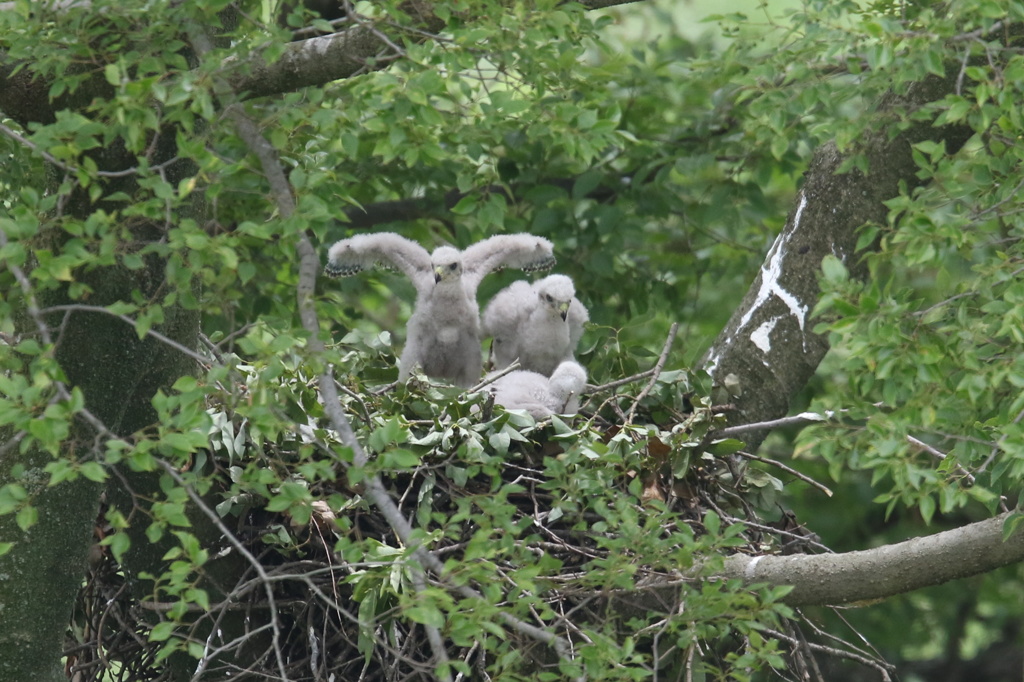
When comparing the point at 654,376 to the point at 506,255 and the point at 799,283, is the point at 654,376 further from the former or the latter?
the point at 506,255

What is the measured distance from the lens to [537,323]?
538 cm

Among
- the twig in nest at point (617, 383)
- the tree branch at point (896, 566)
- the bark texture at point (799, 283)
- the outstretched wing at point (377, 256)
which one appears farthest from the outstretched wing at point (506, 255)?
the tree branch at point (896, 566)

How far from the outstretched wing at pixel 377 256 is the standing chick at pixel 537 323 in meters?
0.51

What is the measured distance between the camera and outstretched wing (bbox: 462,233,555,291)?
5465 mm

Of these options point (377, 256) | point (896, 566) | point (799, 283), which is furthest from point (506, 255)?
point (896, 566)

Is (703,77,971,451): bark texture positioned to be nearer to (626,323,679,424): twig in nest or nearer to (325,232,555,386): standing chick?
(626,323,679,424): twig in nest

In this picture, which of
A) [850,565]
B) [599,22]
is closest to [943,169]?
[850,565]

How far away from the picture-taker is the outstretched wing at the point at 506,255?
5.46 meters

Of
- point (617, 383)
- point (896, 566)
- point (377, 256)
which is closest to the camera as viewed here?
point (896, 566)

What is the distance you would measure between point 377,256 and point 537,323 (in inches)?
30.0

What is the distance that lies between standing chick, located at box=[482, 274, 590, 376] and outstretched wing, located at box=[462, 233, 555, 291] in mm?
116

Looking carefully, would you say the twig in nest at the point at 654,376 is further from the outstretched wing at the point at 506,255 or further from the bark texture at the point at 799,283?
the outstretched wing at the point at 506,255

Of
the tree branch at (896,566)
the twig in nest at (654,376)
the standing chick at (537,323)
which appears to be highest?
the tree branch at (896,566)

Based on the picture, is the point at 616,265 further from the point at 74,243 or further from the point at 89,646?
the point at 74,243
